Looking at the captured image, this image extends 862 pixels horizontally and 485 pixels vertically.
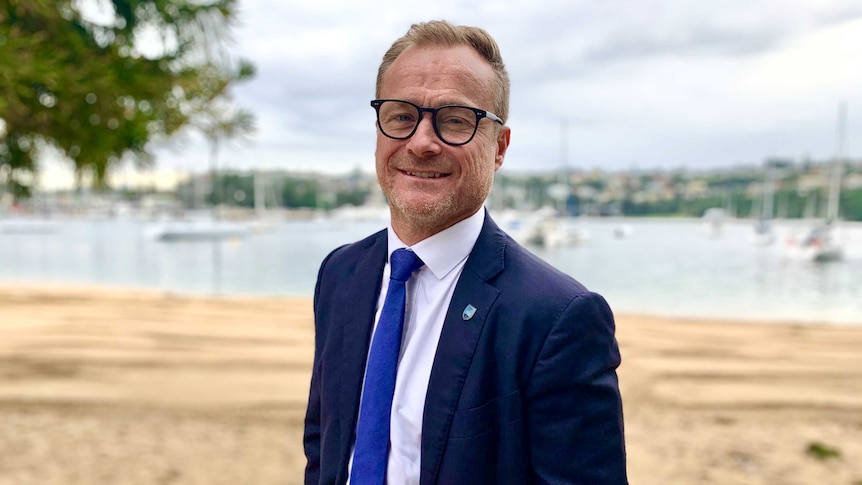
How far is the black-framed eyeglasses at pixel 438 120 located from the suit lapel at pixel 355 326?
1.14 feet

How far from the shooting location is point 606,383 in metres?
1.29

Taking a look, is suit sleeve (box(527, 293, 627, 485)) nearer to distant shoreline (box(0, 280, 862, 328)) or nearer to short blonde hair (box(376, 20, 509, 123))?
short blonde hair (box(376, 20, 509, 123))

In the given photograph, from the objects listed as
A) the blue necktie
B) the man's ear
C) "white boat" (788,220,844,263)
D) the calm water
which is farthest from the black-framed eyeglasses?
"white boat" (788,220,844,263)

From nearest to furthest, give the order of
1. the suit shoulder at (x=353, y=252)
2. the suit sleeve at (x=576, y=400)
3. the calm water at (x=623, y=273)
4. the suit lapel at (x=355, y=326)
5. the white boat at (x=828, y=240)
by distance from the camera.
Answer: the suit sleeve at (x=576, y=400) < the suit lapel at (x=355, y=326) < the suit shoulder at (x=353, y=252) < the calm water at (x=623, y=273) < the white boat at (x=828, y=240)

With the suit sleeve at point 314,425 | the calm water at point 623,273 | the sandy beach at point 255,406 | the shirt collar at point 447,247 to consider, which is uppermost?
the shirt collar at point 447,247

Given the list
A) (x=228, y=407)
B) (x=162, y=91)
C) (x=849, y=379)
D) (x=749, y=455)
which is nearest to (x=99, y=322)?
(x=228, y=407)

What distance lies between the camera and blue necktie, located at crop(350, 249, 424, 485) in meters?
1.39

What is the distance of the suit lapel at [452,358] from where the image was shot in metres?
1.31

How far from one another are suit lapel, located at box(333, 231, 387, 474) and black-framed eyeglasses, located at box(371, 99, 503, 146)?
346mm

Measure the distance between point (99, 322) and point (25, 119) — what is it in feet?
23.4

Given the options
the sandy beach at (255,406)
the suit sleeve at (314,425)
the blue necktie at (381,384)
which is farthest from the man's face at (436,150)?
the sandy beach at (255,406)

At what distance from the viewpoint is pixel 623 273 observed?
A: 1289 inches

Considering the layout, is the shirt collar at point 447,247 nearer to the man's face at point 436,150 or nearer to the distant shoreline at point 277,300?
the man's face at point 436,150

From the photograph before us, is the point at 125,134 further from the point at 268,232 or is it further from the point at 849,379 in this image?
the point at 268,232
